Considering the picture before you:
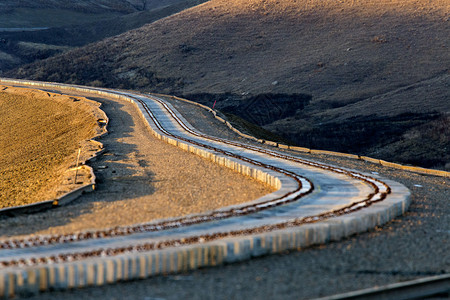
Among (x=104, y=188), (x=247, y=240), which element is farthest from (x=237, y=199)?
(x=247, y=240)

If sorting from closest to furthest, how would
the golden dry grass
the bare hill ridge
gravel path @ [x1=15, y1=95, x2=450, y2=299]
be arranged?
gravel path @ [x1=15, y1=95, x2=450, y2=299], the golden dry grass, the bare hill ridge

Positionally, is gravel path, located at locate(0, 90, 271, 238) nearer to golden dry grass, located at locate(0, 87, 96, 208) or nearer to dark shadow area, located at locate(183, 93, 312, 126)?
golden dry grass, located at locate(0, 87, 96, 208)

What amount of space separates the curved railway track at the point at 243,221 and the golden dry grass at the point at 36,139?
6442 mm

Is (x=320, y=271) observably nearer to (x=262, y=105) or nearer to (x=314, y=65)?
(x=262, y=105)

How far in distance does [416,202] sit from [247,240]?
22.5ft

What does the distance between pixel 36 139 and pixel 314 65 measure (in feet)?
111

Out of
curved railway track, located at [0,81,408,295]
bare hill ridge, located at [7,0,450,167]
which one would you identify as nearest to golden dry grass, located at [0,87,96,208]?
curved railway track, located at [0,81,408,295]

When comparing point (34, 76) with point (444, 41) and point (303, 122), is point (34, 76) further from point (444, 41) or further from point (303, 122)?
point (444, 41)

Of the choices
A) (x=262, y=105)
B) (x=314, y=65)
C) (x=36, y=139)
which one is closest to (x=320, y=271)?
(x=36, y=139)

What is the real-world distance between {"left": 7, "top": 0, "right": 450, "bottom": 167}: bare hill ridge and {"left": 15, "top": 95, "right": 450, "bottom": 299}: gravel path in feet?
72.4

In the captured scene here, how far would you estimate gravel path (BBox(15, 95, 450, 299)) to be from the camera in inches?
303

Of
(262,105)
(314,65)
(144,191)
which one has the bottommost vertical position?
(262,105)

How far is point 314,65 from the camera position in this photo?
2448 inches

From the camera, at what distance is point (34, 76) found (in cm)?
7550
